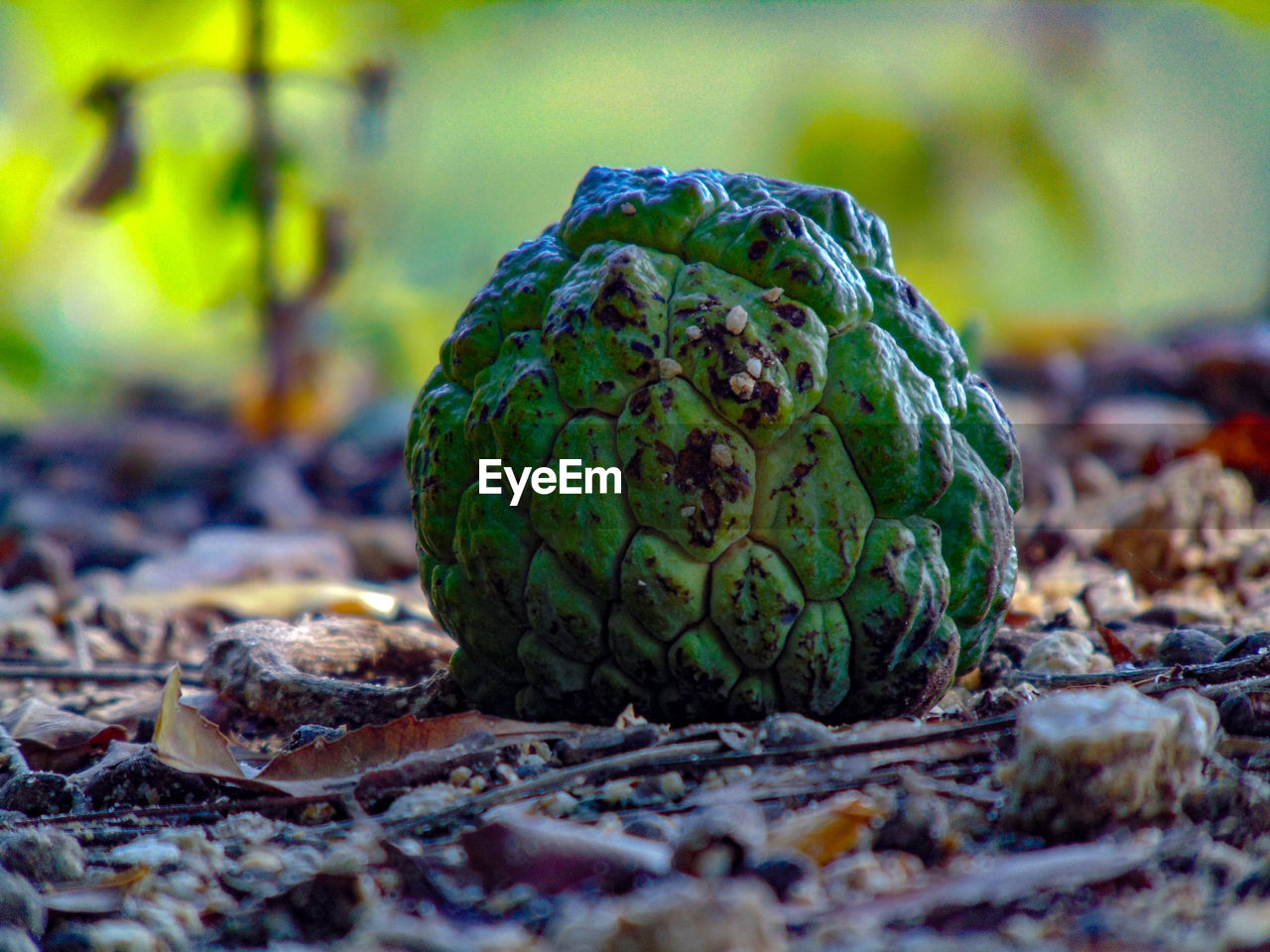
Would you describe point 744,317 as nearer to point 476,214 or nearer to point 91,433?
point 91,433

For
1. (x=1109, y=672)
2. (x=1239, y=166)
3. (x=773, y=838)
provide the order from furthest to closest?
(x=1239, y=166), (x=1109, y=672), (x=773, y=838)

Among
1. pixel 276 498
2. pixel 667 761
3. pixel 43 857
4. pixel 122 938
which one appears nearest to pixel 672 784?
pixel 667 761

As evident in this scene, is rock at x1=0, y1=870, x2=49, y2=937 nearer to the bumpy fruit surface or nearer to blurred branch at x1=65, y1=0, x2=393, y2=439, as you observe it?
the bumpy fruit surface

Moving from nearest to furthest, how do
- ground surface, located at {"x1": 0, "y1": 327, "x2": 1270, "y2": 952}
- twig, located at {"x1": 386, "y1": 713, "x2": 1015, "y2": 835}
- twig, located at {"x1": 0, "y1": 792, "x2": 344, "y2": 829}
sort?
ground surface, located at {"x1": 0, "y1": 327, "x2": 1270, "y2": 952}, twig, located at {"x1": 386, "y1": 713, "x2": 1015, "y2": 835}, twig, located at {"x1": 0, "y1": 792, "x2": 344, "y2": 829}

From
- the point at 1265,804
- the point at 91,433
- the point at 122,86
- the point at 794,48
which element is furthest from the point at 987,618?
the point at 794,48

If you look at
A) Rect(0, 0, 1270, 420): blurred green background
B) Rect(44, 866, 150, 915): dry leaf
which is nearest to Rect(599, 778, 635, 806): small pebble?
Rect(44, 866, 150, 915): dry leaf

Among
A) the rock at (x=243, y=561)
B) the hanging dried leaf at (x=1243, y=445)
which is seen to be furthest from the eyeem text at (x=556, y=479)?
the hanging dried leaf at (x=1243, y=445)

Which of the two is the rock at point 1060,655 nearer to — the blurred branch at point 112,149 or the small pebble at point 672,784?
the small pebble at point 672,784
